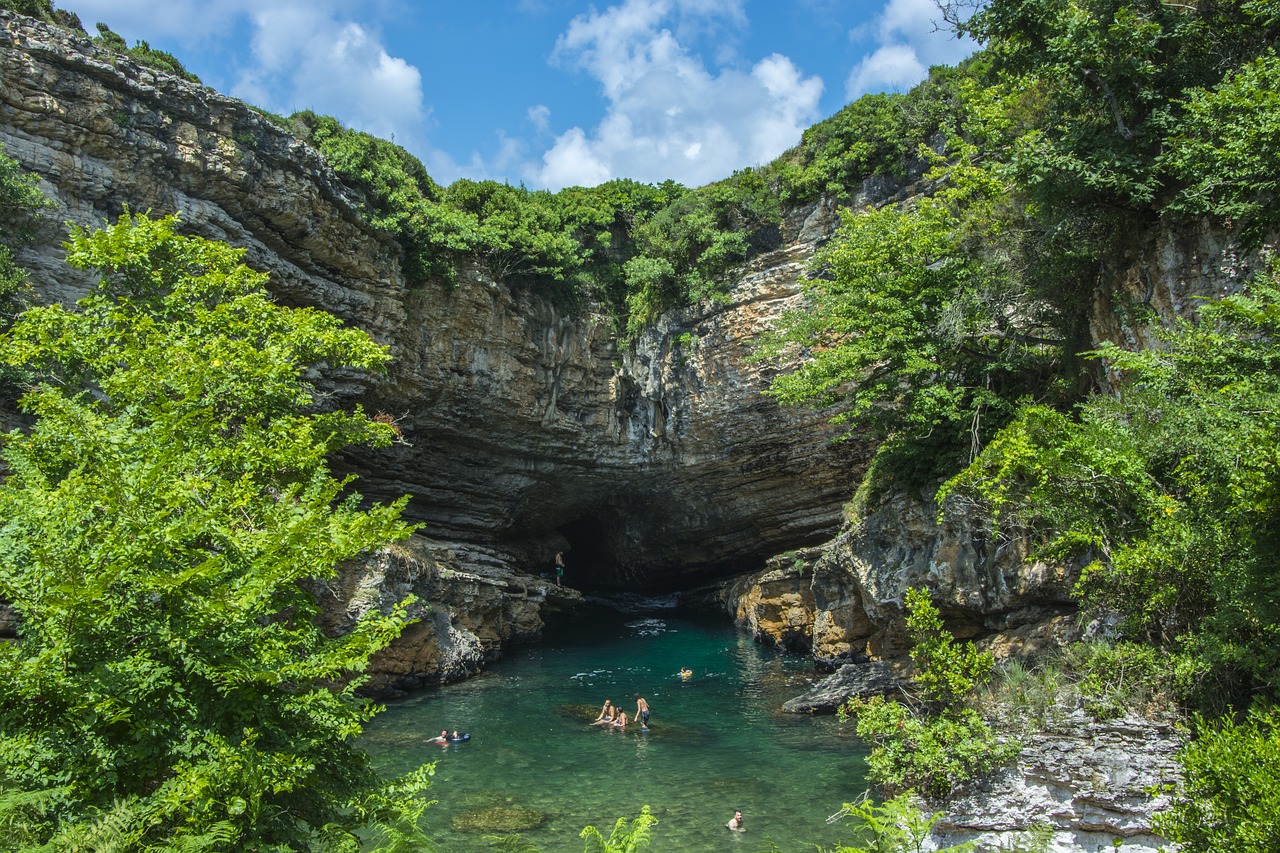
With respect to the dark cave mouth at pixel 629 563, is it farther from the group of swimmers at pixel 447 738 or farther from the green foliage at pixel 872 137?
the group of swimmers at pixel 447 738

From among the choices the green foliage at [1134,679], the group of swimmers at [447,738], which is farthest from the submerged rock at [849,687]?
the group of swimmers at [447,738]

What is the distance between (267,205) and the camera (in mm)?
18109

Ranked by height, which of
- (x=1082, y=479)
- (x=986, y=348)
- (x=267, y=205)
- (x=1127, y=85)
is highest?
(x=267, y=205)

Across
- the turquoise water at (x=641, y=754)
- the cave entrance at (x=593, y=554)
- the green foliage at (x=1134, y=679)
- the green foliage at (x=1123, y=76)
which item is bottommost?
→ the turquoise water at (x=641, y=754)

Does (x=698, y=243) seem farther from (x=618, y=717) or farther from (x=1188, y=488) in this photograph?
(x=1188, y=488)

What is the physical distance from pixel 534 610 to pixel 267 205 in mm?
15303

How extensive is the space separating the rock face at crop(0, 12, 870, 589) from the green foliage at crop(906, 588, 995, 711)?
42.2 feet

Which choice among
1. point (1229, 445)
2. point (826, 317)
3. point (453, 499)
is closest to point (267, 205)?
point (453, 499)

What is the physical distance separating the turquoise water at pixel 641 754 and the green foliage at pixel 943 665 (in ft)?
7.58

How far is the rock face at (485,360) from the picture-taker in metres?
15.5

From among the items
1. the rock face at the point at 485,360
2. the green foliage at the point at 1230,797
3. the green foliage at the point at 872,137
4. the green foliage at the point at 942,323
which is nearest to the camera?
the green foliage at the point at 1230,797

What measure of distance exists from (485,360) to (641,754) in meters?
13.5

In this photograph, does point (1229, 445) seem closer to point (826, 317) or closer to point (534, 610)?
point (826, 317)

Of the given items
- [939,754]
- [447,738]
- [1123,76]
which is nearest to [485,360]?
[447,738]
